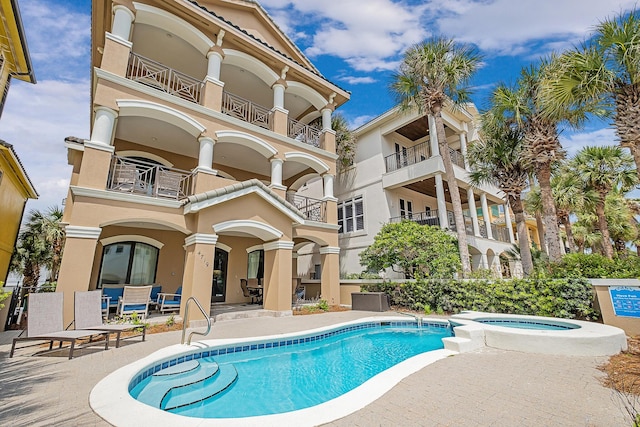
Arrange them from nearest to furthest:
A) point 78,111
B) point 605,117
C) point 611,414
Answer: point 611,414 → point 605,117 → point 78,111

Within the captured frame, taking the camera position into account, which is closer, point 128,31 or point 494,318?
point 494,318

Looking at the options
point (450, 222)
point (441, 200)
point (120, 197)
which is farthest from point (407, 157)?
point (120, 197)

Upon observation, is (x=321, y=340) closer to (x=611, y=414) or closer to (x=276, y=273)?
(x=276, y=273)

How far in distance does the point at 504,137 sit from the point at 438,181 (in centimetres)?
367

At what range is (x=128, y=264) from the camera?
473 inches

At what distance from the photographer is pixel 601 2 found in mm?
8414

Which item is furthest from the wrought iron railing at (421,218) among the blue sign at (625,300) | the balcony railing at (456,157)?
the blue sign at (625,300)

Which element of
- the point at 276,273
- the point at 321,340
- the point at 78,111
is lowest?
the point at 321,340

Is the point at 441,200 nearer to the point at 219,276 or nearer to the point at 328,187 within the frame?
the point at 328,187

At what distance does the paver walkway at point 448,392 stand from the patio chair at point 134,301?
293 centimetres

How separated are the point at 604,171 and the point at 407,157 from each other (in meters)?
11.0

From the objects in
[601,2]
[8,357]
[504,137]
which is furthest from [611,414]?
[504,137]

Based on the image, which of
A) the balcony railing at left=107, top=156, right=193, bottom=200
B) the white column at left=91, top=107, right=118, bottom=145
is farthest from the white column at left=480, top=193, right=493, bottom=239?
the white column at left=91, top=107, right=118, bottom=145

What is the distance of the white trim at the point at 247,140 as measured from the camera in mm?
11703
